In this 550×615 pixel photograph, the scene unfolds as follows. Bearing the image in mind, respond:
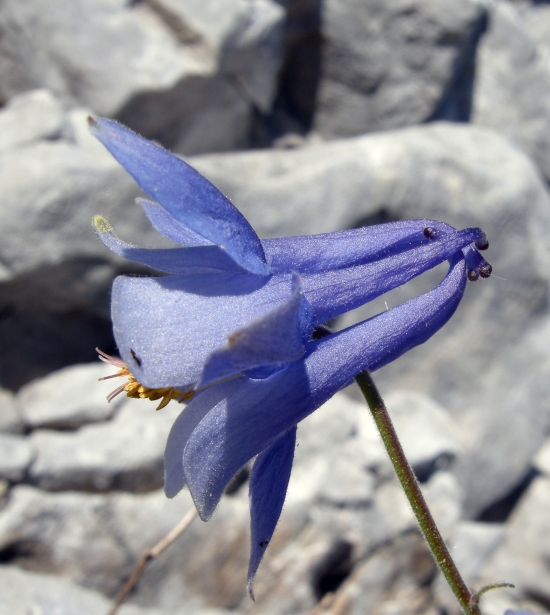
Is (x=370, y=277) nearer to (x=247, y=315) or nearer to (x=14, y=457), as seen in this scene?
(x=247, y=315)

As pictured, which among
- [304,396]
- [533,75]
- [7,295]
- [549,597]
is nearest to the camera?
[304,396]

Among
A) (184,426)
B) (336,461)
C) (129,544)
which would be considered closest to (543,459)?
(336,461)

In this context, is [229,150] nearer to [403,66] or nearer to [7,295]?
[403,66]

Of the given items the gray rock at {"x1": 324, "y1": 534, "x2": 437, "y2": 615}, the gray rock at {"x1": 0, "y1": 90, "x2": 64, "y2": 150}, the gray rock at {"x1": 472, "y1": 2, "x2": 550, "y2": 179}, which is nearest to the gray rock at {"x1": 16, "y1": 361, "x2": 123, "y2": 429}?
the gray rock at {"x1": 0, "y1": 90, "x2": 64, "y2": 150}

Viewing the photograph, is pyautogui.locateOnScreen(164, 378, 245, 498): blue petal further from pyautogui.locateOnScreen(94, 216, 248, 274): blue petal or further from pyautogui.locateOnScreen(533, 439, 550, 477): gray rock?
pyautogui.locateOnScreen(533, 439, 550, 477): gray rock

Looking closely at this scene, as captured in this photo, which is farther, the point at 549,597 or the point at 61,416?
the point at 549,597

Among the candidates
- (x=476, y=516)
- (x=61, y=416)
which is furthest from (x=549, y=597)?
(x=61, y=416)

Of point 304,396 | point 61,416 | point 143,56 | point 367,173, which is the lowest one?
point 61,416
